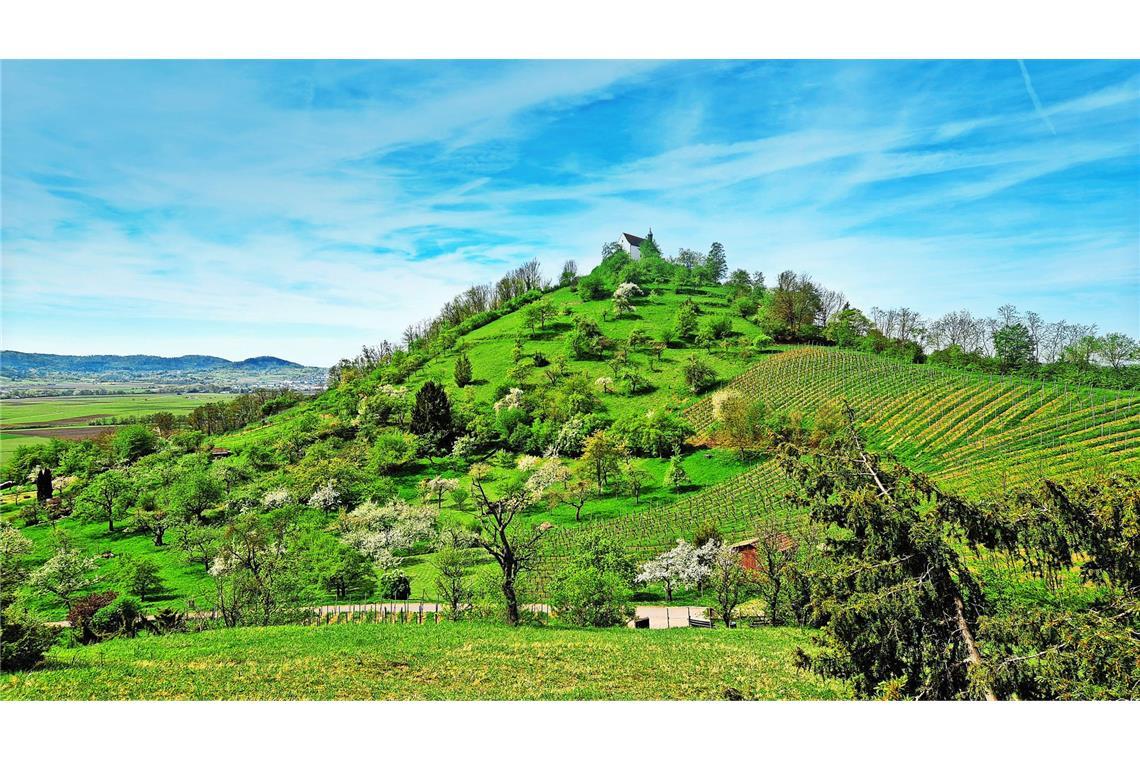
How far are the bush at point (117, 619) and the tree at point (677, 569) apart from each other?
1527 centimetres

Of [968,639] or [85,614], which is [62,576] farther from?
[968,639]

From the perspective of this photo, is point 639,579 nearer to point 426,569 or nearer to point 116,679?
point 426,569

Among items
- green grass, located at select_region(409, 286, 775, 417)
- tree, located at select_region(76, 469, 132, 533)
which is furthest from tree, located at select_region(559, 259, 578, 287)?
tree, located at select_region(76, 469, 132, 533)

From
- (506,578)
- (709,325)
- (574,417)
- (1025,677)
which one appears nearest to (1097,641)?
(1025,677)

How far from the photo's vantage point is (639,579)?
18266mm

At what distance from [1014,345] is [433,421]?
47.8 metres

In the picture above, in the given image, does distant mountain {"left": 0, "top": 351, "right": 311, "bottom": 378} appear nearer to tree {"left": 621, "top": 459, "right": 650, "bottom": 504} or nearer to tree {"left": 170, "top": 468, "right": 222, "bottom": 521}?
tree {"left": 170, "top": 468, "right": 222, "bottom": 521}

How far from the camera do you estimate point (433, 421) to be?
33.6 m

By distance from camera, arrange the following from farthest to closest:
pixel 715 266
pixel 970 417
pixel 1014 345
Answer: pixel 715 266 < pixel 1014 345 < pixel 970 417

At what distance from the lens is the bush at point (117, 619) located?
13414mm

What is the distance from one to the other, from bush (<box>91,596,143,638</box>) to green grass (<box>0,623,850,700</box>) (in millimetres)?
5251

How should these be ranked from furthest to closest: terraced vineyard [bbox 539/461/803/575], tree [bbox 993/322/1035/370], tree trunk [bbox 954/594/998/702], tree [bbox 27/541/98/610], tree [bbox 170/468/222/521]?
1. tree [bbox 993/322/1035/370]
2. tree [bbox 170/468/222/521]
3. terraced vineyard [bbox 539/461/803/575]
4. tree [bbox 27/541/98/610]
5. tree trunk [bbox 954/594/998/702]

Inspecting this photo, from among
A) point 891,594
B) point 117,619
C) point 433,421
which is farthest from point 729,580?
point 433,421

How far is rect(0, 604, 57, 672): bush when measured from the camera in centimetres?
737
